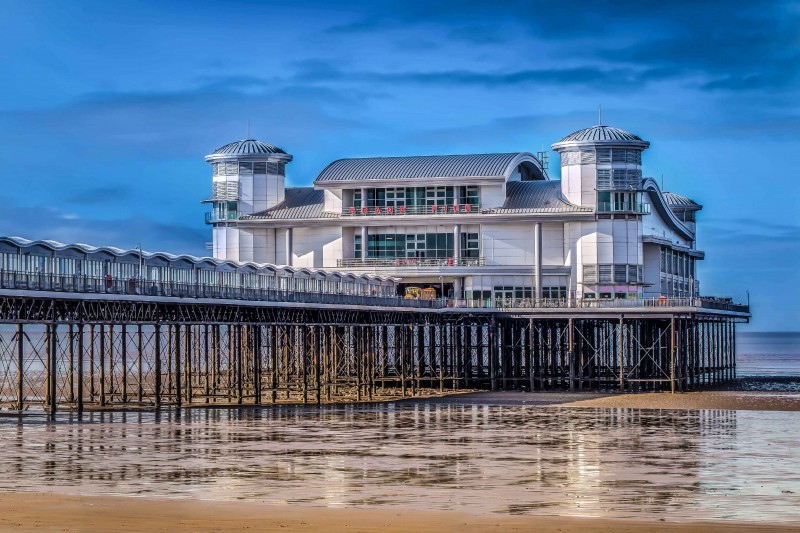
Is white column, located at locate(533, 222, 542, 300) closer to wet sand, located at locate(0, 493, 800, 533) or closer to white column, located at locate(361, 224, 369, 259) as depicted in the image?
white column, located at locate(361, 224, 369, 259)

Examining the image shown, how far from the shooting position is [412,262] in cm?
7806

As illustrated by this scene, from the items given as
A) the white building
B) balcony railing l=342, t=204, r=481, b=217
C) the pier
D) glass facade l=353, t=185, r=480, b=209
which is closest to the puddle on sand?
the pier

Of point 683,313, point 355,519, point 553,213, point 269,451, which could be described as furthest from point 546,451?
point 553,213

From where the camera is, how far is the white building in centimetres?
7488

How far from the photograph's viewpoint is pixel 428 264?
77.9 meters

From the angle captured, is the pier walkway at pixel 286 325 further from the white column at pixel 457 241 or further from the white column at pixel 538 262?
the white column at pixel 457 241

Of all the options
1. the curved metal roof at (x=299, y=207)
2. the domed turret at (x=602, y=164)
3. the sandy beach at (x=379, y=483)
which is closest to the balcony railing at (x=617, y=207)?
the domed turret at (x=602, y=164)

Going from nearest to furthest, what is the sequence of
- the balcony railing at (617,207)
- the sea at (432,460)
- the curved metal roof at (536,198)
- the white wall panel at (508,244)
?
the sea at (432,460), the balcony railing at (617,207), the curved metal roof at (536,198), the white wall panel at (508,244)

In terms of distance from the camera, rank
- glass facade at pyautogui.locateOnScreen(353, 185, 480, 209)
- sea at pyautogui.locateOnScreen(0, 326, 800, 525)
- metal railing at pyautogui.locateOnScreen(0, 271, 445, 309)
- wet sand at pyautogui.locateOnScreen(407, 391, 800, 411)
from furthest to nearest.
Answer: glass facade at pyautogui.locateOnScreen(353, 185, 480, 209) < wet sand at pyautogui.locateOnScreen(407, 391, 800, 411) < metal railing at pyautogui.locateOnScreen(0, 271, 445, 309) < sea at pyautogui.locateOnScreen(0, 326, 800, 525)

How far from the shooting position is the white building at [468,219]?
7488 centimetres

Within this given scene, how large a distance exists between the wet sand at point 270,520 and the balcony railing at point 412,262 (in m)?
52.8

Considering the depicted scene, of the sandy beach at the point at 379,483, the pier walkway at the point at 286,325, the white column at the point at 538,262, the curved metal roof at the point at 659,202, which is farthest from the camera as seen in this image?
the curved metal roof at the point at 659,202

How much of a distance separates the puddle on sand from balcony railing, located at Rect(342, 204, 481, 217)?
30.0 metres

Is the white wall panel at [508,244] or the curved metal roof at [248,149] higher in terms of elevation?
the curved metal roof at [248,149]
